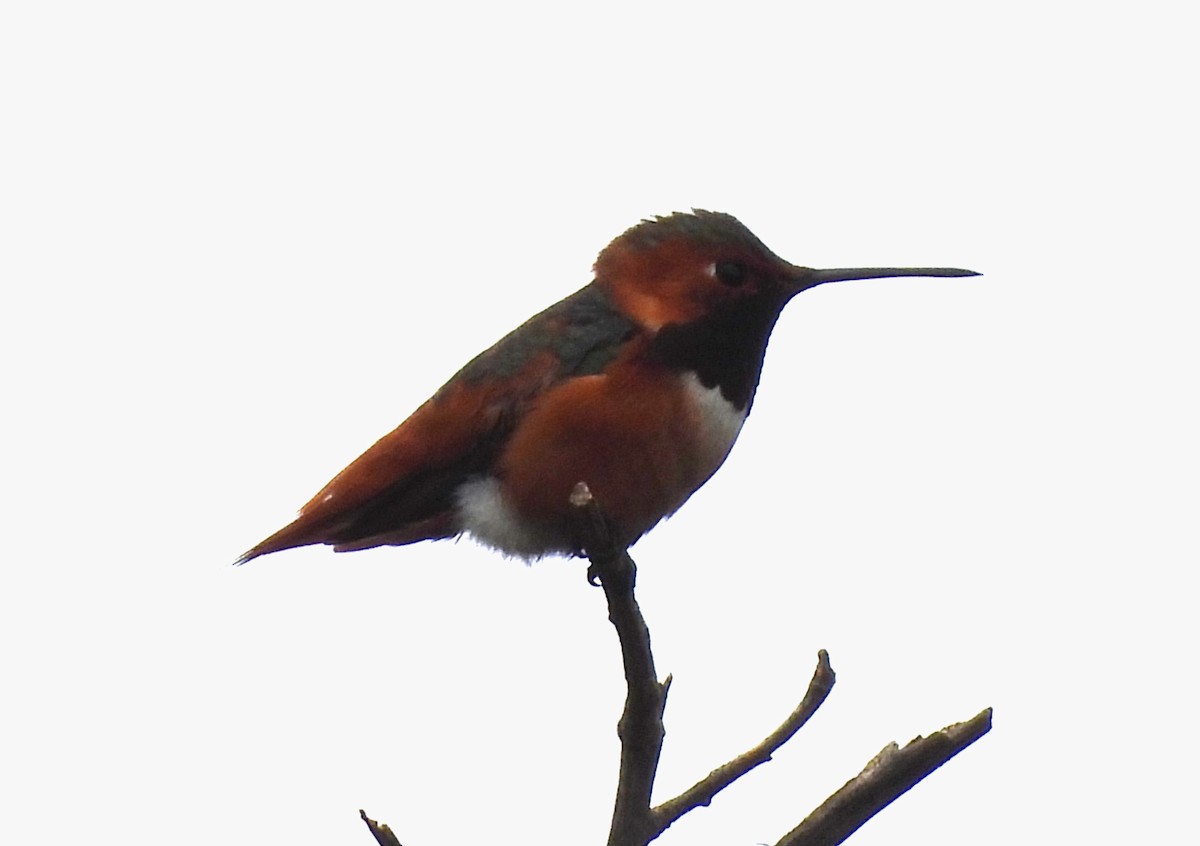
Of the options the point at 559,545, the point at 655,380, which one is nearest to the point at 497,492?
the point at 559,545

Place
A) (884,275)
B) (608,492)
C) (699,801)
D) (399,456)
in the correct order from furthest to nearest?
(884,275), (399,456), (608,492), (699,801)

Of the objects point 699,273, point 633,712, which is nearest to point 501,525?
point 699,273

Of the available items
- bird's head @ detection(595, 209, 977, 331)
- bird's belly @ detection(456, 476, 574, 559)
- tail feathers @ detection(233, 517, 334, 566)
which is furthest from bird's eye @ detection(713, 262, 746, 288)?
tail feathers @ detection(233, 517, 334, 566)

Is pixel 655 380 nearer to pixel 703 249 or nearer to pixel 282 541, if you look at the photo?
pixel 703 249

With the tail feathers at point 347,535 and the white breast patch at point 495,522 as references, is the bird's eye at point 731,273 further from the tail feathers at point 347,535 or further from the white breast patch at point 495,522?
the tail feathers at point 347,535

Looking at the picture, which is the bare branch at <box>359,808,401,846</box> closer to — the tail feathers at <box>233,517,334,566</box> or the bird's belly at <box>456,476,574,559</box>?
the bird's belly at <box>456,476,574,559</box>
